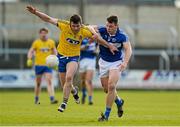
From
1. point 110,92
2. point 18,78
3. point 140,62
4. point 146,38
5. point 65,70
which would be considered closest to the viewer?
point 110,92

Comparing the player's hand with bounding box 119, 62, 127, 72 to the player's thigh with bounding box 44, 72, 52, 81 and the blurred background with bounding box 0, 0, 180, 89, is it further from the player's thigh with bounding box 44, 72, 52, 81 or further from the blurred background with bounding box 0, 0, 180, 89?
the blurred background with bounding box 0, 0, 180, 89

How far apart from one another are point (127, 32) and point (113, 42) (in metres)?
24.5

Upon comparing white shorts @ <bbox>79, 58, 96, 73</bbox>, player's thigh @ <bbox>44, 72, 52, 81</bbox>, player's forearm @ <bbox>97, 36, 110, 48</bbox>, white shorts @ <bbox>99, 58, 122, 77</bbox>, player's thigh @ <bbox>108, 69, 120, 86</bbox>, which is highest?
player's forearm @ <bbox>97, 36, 110, 48</bbox>

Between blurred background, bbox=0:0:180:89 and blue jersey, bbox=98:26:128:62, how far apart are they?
21.6 metres

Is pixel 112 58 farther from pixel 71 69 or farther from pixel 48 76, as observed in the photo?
pixel 48 76

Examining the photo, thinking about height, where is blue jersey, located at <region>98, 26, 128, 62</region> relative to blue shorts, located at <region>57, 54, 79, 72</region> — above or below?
above

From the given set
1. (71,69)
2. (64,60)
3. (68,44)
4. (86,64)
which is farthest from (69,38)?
(86,64)

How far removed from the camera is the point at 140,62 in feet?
137

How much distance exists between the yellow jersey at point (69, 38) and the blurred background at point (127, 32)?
20.3 metres

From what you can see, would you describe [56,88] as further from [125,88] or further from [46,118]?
[46,118]

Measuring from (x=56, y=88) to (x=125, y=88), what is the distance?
380cm

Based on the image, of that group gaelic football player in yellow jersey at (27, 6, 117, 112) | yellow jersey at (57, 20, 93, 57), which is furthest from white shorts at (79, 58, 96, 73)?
yellow jersey at (57, 20, 93, 57)

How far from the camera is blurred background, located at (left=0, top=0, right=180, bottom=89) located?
3969 centimetres

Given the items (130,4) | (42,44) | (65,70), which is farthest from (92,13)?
(65,70)
